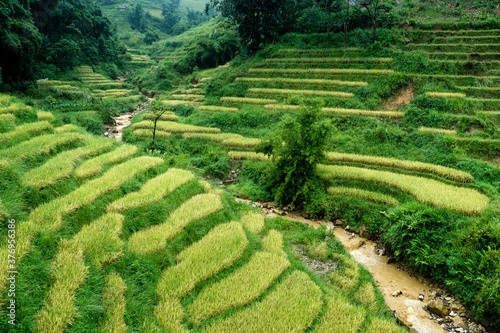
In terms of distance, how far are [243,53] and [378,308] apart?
A: 80.3 ft

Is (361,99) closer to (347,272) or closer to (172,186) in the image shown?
(347,272)

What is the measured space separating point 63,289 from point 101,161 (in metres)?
4.27

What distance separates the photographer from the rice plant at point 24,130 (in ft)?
23.5

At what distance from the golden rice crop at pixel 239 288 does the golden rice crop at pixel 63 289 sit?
1.74 metres

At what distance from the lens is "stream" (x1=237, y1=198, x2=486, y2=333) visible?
5.54m

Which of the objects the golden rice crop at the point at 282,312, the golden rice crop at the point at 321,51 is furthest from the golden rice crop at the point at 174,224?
the golden rice crop at the point at 321,51

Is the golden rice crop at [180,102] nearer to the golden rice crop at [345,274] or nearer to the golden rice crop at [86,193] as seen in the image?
the golden rice crop at [86,193]

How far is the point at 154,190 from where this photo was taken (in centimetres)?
661

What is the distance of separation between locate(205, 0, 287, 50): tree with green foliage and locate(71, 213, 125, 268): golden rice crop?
2201 centimetres

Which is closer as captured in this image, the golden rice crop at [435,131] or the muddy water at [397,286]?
the muddy water at [397,286]

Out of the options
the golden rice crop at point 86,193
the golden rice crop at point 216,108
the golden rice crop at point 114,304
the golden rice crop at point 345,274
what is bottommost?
the golden rice crop at point 345,274

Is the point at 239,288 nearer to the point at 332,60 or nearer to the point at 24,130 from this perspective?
the point at 24,130

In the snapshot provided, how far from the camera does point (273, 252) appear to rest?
6.34m

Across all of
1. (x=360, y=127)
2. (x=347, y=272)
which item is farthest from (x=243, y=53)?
(x=347, y=272)
